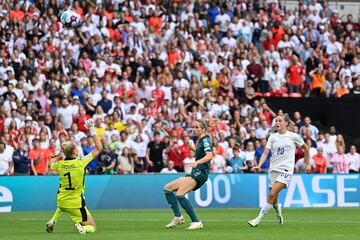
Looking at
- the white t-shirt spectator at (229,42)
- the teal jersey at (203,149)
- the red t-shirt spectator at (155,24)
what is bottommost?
the teal jersey at (203,149)

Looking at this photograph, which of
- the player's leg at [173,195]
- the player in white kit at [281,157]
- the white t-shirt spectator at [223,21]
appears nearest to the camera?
the player's leg at [173,195]

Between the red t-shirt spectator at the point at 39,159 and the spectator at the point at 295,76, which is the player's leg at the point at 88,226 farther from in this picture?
the spectator at the point at 295,76

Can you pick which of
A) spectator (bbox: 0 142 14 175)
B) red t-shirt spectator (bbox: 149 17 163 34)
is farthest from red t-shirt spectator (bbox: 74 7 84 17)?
spectator (bbox: 0 142 14 175)

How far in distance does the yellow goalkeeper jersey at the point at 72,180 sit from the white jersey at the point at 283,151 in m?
4.00

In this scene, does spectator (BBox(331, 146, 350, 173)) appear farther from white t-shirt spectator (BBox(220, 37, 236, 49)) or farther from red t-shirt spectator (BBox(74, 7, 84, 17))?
red t-shirt spectator (BBox(74, 7, 84, 17))

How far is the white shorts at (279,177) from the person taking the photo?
20.3 m

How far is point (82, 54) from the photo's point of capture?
3497cm

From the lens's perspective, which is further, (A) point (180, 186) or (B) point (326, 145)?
(B) point (326, 145)

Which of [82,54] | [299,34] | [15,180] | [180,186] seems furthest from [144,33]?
[180,186]

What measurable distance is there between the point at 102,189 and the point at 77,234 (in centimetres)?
1163

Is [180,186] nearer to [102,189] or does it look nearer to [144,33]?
[102,189]

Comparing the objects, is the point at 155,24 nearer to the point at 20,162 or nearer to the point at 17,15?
the point at 17,15

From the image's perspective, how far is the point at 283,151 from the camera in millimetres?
20547

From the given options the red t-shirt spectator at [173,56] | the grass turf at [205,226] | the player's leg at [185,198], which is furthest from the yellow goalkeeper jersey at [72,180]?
the red t-shirt spectator at [173,56]
